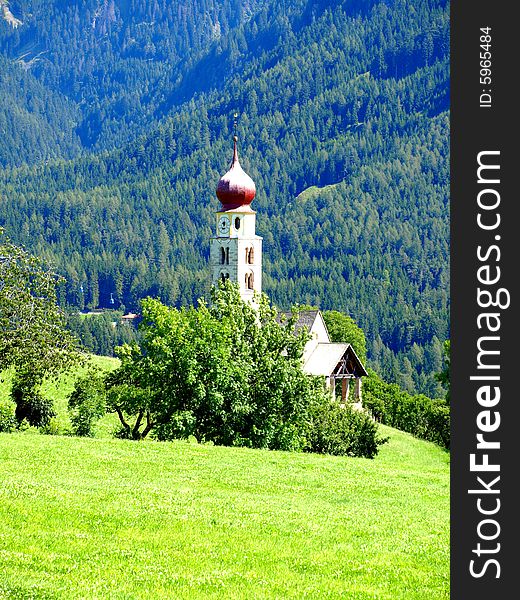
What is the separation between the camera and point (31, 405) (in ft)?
159

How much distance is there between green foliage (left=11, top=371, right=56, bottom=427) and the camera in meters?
47.3

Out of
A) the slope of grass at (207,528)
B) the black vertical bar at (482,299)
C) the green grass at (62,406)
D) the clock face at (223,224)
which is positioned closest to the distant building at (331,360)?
the clock face at (223,224)

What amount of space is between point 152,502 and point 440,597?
9174 millimetres

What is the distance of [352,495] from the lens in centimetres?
3136

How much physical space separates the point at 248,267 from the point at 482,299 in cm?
7866

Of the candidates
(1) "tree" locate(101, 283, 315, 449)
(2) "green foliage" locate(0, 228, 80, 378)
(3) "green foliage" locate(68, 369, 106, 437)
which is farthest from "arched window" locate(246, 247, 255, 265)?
(2) "green foliage" locate(0, 228, 80, 378)

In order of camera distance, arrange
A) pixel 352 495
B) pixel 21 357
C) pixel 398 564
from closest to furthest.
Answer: pixel 398 564
pixel 352 495
pixel 21 357

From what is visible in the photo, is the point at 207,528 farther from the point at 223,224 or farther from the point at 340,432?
the point at 223,224

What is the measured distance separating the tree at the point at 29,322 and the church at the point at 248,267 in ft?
122

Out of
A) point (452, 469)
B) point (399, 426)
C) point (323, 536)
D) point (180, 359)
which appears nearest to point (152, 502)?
point (323, 536)

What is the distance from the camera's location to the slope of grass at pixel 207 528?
Result: 19.1 meters

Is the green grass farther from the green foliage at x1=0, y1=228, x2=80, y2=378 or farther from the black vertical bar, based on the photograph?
the black vertical bar

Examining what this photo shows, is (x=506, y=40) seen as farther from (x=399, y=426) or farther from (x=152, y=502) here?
(x=399, y=426)

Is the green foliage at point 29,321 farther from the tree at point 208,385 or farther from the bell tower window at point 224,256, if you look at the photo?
the bell tower window at point 224,256
